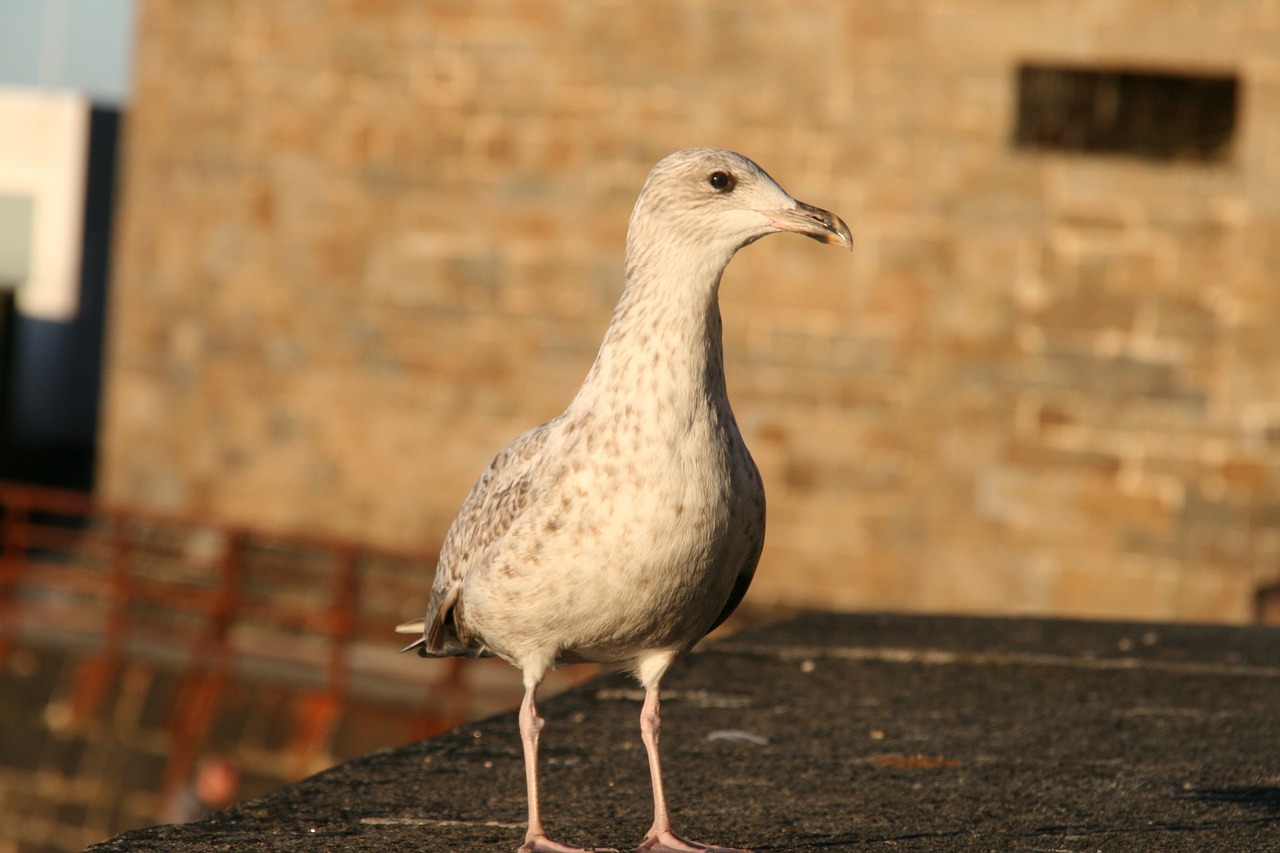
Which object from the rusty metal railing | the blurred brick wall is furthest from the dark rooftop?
the blurred brick wall

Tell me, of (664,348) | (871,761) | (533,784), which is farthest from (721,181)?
(871,761)

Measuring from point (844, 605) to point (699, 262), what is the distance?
926cm

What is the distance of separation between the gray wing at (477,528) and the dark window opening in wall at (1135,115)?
31.6 feet

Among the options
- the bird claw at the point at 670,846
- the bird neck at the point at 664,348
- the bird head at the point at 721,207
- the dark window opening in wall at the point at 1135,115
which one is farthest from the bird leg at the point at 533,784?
the dark window opening in wall at the point at 1135,115

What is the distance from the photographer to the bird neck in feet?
9.66

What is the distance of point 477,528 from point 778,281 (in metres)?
9.08

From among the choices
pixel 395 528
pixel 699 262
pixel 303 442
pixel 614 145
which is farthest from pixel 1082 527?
pixel 699 262

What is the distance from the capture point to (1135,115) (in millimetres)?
12477

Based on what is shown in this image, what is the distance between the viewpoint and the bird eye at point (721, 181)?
3072 mm

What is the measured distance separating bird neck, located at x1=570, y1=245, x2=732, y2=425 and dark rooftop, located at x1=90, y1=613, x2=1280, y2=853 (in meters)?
0.91

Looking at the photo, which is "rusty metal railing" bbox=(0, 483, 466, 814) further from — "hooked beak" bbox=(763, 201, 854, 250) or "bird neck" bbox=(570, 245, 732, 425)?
"hooked beak" bbox=(763, 201, 854, 250)

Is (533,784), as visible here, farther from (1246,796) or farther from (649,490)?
(1246,796)

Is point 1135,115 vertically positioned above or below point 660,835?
above

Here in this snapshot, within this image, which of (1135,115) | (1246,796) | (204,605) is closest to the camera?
(1246,796)
